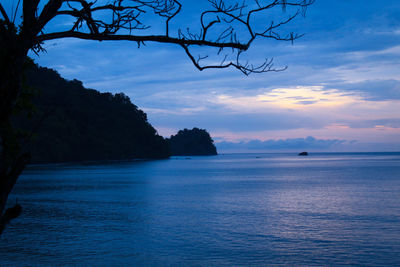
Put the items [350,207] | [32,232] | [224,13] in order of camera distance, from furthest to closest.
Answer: [350,207] → [32,232] → [224,13]

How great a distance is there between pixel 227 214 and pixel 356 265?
1207 centimetres

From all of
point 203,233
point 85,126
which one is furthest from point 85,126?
point 203,233

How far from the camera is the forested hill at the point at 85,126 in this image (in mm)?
111531

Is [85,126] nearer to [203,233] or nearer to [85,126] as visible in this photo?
[85,126]

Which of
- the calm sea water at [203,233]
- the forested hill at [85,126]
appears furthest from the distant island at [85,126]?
the calm sea water at [203,233]

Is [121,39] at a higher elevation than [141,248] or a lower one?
higher

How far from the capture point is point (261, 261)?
13875 mm

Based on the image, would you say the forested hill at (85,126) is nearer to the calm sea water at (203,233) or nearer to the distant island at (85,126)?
the distant island at (85,126)

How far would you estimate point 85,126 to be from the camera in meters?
139

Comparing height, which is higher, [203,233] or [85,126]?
[85,126]

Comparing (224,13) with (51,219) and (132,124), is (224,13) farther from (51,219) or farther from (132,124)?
(132,124)

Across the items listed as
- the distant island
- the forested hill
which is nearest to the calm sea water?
the forested hill

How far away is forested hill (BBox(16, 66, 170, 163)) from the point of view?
366 ft

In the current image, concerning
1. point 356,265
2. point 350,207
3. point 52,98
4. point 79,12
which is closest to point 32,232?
point 356,265
